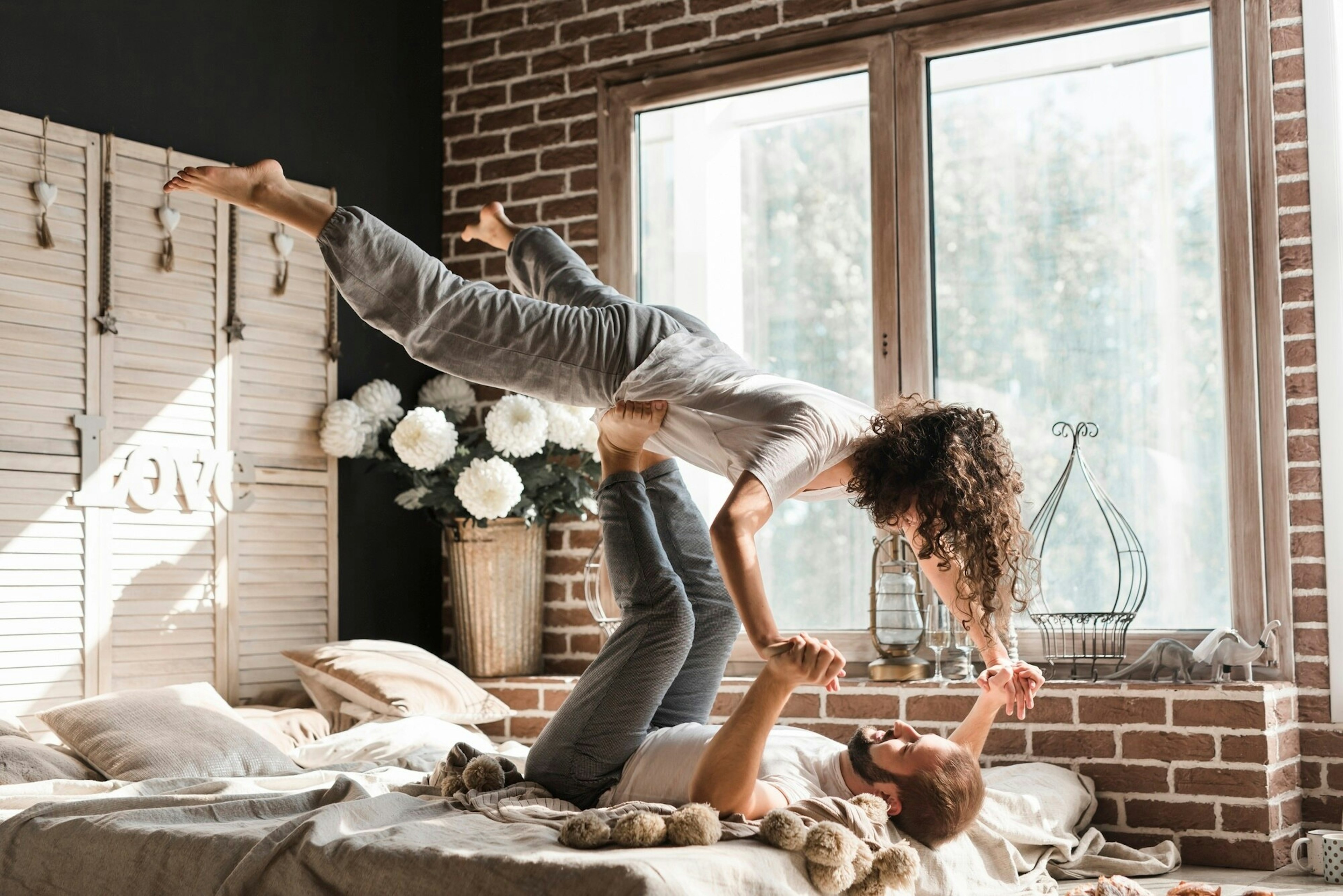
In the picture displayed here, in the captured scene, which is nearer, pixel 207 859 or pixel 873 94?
pixel 207 859

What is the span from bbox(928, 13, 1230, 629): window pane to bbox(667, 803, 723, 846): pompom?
2040mm

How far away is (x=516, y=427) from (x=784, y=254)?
1.04m

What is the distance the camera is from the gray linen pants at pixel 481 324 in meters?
2.51

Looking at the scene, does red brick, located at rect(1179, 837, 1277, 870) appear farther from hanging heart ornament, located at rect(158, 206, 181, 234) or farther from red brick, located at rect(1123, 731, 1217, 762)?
hanging heart ornament, located at rect(158, 206, 181, 234)

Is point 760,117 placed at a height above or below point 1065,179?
above

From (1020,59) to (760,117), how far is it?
0.88 metres

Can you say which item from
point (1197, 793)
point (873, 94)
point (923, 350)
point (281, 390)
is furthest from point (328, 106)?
point (1197, 793)

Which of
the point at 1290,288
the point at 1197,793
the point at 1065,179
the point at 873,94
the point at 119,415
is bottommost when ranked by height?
the point at 1197,793

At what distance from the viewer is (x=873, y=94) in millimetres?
4270

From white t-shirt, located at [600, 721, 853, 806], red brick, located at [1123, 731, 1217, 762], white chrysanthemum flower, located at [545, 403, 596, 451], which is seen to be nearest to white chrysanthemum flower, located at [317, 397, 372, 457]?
white chrysanthemum flower, located at [545, 403, 596, 451]

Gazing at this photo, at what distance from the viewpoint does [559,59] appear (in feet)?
16.1

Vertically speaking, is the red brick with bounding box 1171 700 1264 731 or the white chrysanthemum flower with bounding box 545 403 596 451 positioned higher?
the white chrysanthemum flower with bounding box 545 403 596 451

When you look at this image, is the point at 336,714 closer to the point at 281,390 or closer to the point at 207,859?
the point at 281,390

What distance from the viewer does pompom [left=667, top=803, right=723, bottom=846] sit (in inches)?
83.4
